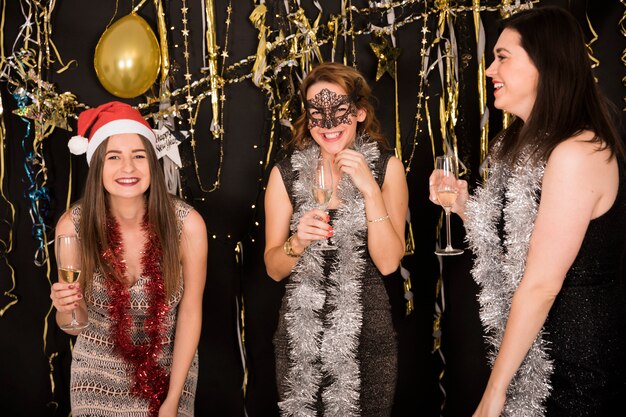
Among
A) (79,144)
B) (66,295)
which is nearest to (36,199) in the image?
(79,144)

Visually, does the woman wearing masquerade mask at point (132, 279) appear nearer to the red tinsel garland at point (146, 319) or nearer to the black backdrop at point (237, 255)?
the red tinsel garland at point (146, 319)

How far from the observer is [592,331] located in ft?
5.47

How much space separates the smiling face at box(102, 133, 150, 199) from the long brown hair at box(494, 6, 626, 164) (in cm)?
114

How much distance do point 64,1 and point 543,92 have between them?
6.69 ft

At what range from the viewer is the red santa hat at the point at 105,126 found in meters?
2.25

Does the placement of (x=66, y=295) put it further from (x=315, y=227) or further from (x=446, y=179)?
(x=446, y=179)

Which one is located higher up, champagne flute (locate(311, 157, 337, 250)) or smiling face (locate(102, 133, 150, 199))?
smiling face (locate(102, 133, 150, 199))

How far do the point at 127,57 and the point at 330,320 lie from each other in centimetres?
129

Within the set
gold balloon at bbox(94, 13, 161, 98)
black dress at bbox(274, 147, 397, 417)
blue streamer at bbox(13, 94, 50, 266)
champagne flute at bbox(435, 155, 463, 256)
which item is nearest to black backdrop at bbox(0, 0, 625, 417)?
blue streamer at bbox(13, 94, 50, 266)

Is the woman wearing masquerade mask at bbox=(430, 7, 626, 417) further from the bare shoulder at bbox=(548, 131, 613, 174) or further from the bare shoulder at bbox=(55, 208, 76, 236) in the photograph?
the bare shoulder at bbox=(55, 208, 76, 236)

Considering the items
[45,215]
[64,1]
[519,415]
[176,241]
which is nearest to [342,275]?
[176,241]

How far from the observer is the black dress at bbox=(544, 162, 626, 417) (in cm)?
165

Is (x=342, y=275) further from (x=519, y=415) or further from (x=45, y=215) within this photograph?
(x=45, y=215)

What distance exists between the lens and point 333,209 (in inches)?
90.1
